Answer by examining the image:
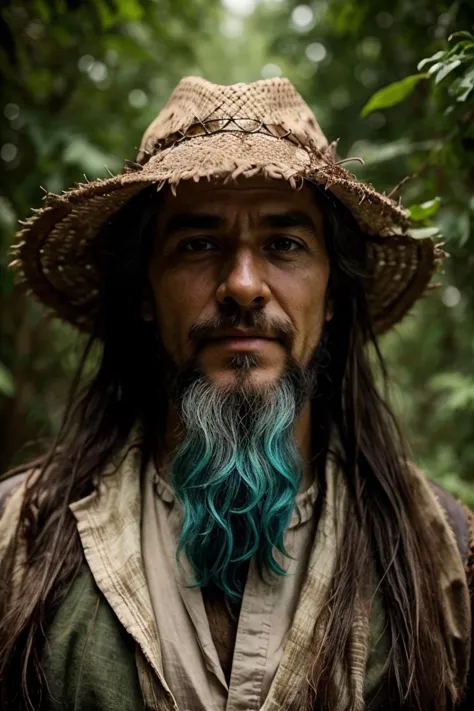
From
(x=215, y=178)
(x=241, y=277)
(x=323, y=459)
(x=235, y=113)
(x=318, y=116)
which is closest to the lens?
(x=215, y=178)

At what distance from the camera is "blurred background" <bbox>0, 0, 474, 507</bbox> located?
2.34 m

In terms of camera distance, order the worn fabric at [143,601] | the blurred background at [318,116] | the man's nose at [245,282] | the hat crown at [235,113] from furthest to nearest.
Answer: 1. the blurred background at [318,116]
2. the hat crown at [235,113]
3. the man's nose at [245,282]
4. the worn fabric at [143,601]

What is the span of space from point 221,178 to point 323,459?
89 cm

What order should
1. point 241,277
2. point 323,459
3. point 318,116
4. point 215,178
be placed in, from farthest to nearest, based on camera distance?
point 318,116, point 323,459, point 241,277, point 215,178

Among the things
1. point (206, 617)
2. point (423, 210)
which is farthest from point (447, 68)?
point (206, 617)

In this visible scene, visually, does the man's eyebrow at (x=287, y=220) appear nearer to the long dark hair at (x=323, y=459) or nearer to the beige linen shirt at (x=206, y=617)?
the long dark hair at (x=323, y=459)

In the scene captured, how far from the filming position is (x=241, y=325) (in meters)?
1.78

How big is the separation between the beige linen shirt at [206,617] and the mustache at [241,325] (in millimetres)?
441

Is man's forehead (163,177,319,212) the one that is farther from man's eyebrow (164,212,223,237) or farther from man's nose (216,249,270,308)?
man's nose (216,249,270,308)

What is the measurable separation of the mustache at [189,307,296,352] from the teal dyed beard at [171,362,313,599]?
0.11 meters

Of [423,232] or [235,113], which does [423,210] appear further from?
[235,113]

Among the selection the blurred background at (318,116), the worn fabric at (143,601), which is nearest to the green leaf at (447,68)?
the blurred background at (318,116)

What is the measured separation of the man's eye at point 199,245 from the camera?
186 centimetres

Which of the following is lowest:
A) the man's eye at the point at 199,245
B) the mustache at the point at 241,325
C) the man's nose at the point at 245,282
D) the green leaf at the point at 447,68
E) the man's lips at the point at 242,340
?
the man's lips at the point at 242,340
